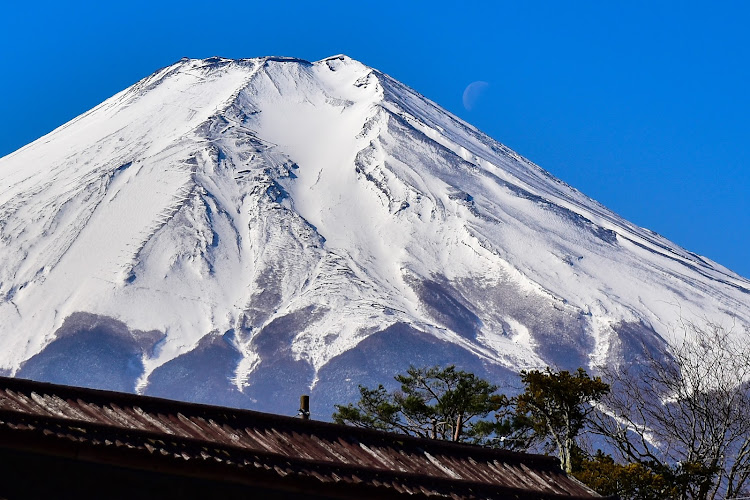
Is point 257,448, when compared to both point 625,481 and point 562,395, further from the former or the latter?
point 562,395

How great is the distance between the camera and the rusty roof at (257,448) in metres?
9.51

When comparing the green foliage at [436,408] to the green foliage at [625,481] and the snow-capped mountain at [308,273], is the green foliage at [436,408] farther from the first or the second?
the snow-capped mountain at [308,273]

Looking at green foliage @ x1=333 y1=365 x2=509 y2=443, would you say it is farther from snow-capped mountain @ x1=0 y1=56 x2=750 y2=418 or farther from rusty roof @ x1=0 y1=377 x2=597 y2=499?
snow-capped mountain @ x1=0 y1=56 x2=750 y2=418

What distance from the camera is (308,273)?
167m

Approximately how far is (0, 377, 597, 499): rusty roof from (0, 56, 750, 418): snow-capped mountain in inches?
5182

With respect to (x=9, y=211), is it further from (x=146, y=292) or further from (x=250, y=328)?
(x=250, y=328)

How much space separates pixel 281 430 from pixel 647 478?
364 inches

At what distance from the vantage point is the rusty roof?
374 inches

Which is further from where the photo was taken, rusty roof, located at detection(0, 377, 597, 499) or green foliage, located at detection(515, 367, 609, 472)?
green foliage, located at detection(515, 367, 609, 472)

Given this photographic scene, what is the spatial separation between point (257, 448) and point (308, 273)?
15648cm

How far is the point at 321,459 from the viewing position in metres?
11.0

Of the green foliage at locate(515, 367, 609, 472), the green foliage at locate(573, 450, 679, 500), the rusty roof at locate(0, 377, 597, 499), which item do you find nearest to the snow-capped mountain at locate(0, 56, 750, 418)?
the green foliage at locate(515, 367, 609, 472)

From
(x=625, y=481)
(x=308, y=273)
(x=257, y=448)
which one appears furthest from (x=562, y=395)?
(x=308, y=273)

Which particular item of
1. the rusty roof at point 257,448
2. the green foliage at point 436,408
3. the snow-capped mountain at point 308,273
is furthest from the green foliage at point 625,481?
the snow-capped mountain at point 308,273
